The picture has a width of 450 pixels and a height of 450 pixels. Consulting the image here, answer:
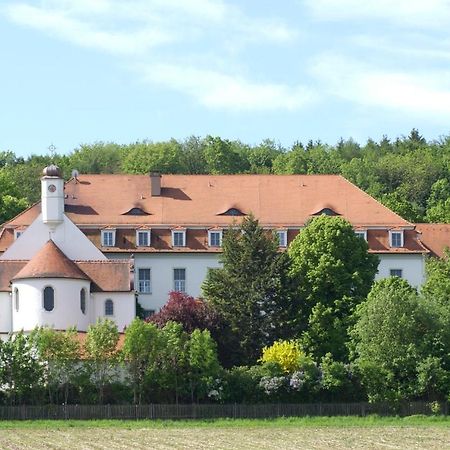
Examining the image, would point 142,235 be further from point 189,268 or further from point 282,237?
point 282,237

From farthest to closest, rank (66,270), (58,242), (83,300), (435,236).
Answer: (435,236)
(58,242)
(83,300)
(66,270)

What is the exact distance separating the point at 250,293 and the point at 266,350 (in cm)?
666

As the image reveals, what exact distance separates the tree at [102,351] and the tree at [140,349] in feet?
3.00

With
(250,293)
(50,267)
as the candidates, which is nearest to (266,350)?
(250,293)

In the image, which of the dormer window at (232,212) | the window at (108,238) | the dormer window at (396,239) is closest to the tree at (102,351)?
the window at (108,238)

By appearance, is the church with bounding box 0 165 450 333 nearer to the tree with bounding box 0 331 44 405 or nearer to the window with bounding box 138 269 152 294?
the window with bounding box 138 269 152 294

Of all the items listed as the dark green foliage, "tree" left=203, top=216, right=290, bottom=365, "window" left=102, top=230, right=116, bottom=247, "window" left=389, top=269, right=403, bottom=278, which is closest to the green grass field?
the dark green foliage

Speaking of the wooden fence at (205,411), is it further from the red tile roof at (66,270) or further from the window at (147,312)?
the window at (147,312)

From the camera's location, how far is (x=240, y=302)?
335 ft

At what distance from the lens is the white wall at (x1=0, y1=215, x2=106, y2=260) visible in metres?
111

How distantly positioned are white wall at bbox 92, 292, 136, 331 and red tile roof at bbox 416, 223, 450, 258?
1059 inches

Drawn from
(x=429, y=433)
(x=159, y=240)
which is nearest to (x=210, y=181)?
(x=159, y=240)

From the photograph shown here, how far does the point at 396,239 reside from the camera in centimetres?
11706

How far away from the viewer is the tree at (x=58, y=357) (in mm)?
91375
